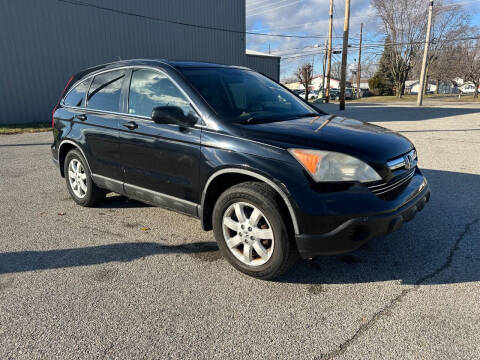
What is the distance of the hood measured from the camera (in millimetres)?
2795

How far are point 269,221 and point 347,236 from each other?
0.58 meters

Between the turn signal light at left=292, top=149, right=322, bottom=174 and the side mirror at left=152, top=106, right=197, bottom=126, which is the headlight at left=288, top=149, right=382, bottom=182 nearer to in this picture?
the turn signal light at left=292, top=149, right=322, bottom=174

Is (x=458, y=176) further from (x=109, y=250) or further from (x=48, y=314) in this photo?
(x=48, y=314)

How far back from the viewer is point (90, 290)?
9.39 feet

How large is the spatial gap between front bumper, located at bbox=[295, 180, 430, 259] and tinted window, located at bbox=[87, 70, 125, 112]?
261 centimetres

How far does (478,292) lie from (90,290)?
9.80ft

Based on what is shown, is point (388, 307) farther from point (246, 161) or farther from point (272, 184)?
point (246, 161)

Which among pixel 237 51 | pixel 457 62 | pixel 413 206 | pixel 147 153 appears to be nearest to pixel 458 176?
pixel 413 206

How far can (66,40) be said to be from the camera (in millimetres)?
17562

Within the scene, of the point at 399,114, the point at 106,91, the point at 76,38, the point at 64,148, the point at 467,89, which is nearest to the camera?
the point at 106,91

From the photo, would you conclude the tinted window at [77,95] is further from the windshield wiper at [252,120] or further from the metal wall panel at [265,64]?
the metal wall panel at [265,64]

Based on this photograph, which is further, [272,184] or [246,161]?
[246,161]

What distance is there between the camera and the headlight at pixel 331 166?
267 cm

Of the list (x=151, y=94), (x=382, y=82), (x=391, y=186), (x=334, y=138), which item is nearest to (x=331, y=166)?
(x=334, y=138)
